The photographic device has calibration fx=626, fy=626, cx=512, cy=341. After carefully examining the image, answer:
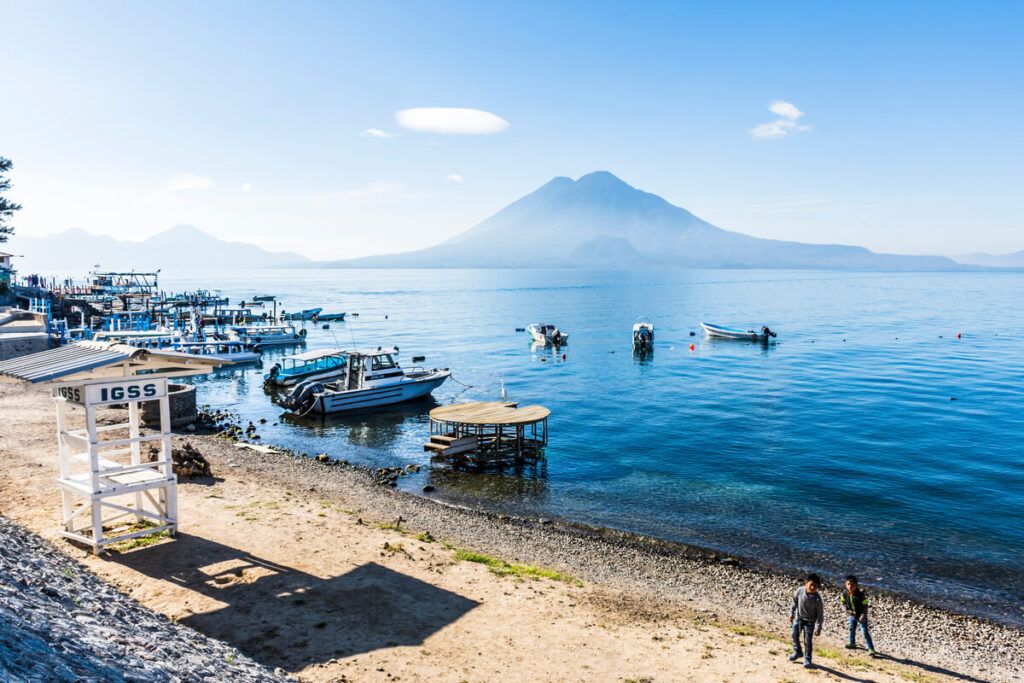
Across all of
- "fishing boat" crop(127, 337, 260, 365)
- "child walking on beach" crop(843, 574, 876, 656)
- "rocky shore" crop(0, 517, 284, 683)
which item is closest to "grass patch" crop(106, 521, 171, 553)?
"rocky shore" crop(0, 517, 284, 683)

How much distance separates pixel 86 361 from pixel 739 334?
77095 millimetres

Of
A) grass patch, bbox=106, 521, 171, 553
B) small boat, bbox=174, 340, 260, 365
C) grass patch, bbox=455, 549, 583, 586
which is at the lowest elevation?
grass patch, bbox=455, 549, 583, 586

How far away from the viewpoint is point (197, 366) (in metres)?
15.8

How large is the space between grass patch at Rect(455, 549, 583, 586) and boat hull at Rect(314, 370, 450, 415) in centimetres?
2571

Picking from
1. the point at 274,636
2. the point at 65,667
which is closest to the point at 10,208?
the point at 274,636

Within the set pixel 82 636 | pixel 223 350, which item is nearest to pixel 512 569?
pixel 82 636

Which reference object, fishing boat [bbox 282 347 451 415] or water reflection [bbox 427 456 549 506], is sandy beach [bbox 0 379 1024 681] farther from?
fishing boat [bbox 282 347 451 415]

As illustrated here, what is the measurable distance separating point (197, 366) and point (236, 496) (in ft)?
23.7

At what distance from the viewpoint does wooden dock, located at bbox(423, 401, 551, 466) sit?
1197 inches

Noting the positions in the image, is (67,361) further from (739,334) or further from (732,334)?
(732,334)

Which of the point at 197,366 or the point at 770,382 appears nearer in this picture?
the point at 197,366

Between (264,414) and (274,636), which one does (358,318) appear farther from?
(274,636)

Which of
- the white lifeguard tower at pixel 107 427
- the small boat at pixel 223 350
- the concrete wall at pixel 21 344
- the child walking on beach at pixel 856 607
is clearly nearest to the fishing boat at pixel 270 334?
the small boat at pixel 223 350

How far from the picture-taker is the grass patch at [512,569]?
16609mm
